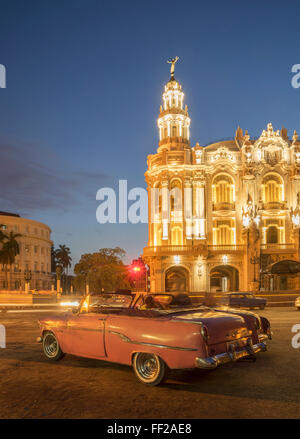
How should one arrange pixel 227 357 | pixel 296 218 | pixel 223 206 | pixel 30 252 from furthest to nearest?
1. pixel 30 252
2. pixel 223 206
3. pixel 296 218
4. pixel 227 357

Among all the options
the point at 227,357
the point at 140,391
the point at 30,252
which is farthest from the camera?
the point at 30,252

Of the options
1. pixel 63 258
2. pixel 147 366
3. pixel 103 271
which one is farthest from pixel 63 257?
pixel 147 366

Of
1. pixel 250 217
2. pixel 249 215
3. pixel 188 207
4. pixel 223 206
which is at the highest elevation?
pixel 223 206

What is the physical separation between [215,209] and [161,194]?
6769 mm

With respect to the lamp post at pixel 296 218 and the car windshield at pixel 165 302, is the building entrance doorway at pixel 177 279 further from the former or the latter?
the car windshield at pixel 165 302

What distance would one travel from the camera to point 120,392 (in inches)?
217

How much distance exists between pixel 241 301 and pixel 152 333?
17842 mm

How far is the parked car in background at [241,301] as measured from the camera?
73.5ft

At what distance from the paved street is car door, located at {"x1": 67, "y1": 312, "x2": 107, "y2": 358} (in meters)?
0.35

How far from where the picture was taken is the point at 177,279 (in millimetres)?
47656

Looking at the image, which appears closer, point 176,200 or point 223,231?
point 176,200

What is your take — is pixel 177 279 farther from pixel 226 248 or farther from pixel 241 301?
pixel 241 301

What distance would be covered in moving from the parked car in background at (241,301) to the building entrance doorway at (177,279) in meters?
23.5
